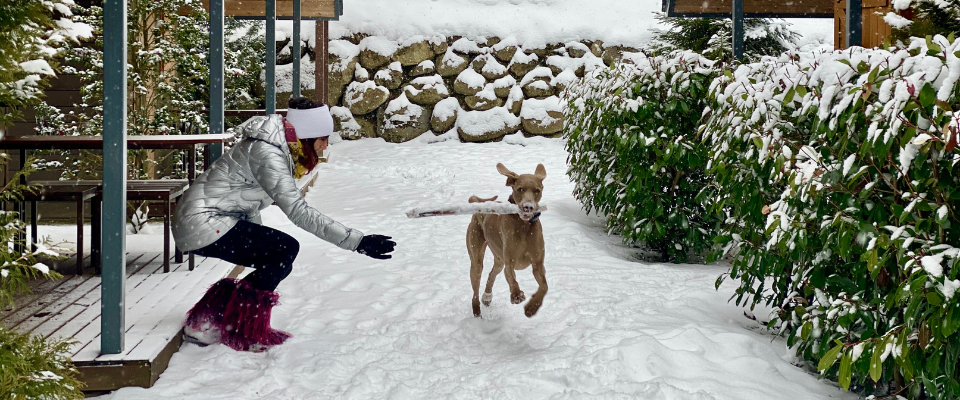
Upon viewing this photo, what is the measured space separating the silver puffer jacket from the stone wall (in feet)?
38.0

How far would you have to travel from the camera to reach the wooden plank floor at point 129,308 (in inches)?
148

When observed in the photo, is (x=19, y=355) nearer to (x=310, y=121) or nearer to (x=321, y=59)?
(x=310, y=121)

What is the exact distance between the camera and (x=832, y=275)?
3271 millimetres

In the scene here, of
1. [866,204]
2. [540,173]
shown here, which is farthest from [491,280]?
[866,204]

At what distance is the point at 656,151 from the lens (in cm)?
607

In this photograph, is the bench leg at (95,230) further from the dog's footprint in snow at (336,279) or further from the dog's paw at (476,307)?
the dog's paw at (476,307)

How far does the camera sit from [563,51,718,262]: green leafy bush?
20.0 ft

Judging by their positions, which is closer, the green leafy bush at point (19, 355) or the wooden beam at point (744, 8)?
the green leafy bush at point (19, 355)

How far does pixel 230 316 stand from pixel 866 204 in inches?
121

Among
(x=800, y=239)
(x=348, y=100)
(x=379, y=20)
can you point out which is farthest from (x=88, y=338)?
(x=379, y=20)

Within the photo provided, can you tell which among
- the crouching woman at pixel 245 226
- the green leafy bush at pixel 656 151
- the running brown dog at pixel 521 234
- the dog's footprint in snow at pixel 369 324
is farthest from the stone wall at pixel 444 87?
the crouching woman at pixel 245 226

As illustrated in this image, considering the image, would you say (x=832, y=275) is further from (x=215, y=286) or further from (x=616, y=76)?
(x=616, y=76)

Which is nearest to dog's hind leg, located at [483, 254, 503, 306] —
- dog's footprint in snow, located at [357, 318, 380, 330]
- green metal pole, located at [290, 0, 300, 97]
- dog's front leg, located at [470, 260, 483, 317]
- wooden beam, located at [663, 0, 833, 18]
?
dog's front leg, located at [470, 260, 483, 317]

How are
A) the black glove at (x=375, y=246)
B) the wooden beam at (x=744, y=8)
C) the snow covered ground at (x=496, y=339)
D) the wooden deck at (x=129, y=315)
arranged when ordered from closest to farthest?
the wooden deck at (x=129, y=315)
the snow covered ground at (x=496, y=339)
the black glove at (x=375, y=246)
the wooden beam at (x=744, y=8)
